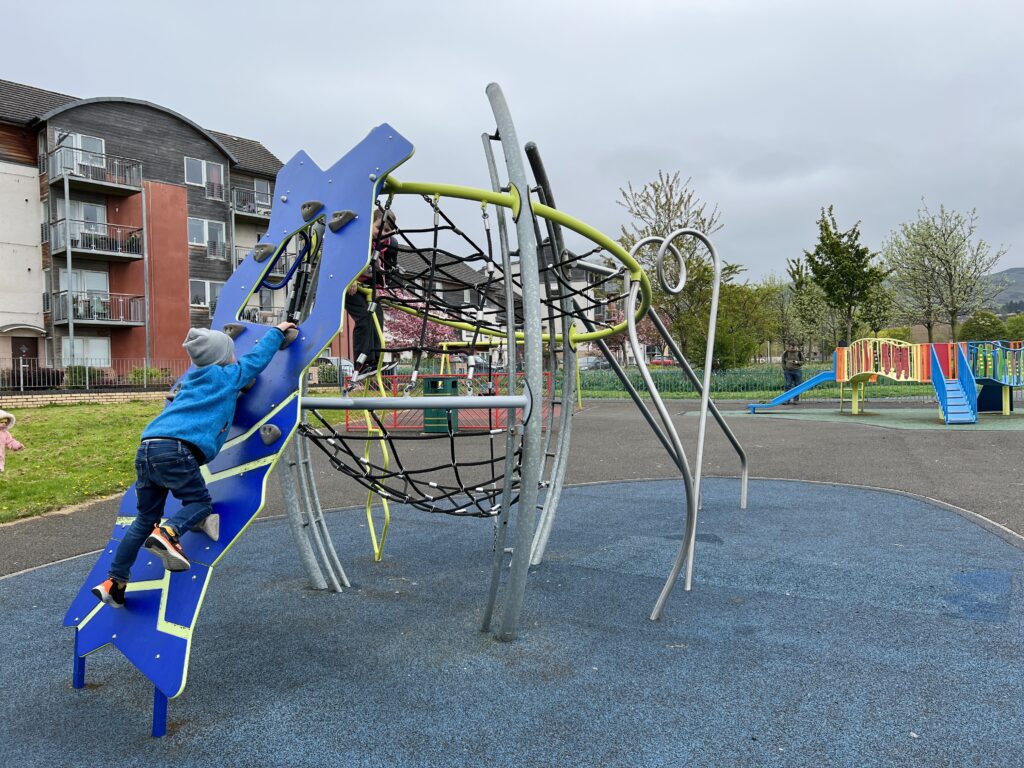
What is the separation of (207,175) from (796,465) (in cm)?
2592

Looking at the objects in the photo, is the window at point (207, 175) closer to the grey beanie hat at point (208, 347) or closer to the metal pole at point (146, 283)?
the metal pole at point (146, 283)

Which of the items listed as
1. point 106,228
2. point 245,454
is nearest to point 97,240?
point 106,228

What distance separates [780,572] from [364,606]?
2254 millimetres

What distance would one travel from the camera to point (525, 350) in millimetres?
2896

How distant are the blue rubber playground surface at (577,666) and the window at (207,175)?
85.2ft

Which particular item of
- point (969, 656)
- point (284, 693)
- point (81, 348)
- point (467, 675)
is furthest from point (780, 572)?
point (81, 348)

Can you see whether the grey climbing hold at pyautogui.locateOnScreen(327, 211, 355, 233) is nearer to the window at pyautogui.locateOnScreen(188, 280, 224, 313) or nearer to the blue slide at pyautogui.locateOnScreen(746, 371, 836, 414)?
the blue slide at pyautogui.locateOnScreen(746, 371, 836, 414)

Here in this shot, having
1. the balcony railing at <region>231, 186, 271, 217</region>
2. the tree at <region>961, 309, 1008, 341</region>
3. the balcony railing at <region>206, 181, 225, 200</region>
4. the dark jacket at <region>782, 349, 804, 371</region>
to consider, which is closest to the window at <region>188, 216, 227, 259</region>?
the balcony railing at <region>206, 181, 225, 200</region>

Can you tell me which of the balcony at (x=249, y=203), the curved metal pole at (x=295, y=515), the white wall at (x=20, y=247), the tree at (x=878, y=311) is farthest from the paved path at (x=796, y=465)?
the balcony at (x=249, y=203)

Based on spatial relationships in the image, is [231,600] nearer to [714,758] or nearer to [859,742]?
[714,758]

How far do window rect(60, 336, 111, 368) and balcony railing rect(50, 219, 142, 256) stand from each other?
299 centimetres

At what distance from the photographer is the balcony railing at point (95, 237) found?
23.2m

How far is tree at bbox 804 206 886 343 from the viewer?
2162 cm

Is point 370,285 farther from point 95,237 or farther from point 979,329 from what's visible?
point 979,329
